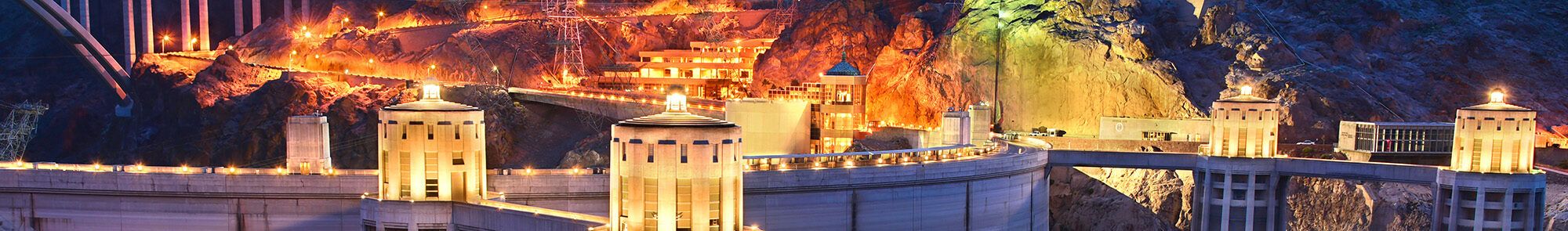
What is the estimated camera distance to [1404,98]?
95.2 m

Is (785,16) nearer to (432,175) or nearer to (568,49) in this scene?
(568,49)

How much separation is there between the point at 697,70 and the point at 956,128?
213 ft

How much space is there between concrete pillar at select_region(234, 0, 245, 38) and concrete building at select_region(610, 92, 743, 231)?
134338 millimetres

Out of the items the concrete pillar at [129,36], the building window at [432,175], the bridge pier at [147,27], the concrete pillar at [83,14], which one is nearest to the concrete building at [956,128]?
the building window at [432,175]

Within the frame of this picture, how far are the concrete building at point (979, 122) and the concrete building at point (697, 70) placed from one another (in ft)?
168

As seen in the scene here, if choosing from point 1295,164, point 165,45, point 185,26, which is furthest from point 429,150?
point 165,45

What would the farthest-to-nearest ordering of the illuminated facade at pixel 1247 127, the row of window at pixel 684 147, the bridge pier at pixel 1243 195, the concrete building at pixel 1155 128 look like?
the concrete building at pixel 1155 128 → the bridge pier at pixel 1243 195 → the illuminated facade at pixel 1247 127 → the row of window at pixel 684 147

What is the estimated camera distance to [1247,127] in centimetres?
6744

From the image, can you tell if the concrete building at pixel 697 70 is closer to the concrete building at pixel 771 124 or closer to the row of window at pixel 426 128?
the concrete building at pixel 771 124

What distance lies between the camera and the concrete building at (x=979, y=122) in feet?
270

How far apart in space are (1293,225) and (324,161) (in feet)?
195

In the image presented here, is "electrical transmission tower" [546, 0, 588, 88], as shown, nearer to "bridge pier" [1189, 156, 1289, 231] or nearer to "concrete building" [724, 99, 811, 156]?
"concrete building" [724, 99, 811, 156]

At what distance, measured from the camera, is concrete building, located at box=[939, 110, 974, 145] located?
7606 centimetres

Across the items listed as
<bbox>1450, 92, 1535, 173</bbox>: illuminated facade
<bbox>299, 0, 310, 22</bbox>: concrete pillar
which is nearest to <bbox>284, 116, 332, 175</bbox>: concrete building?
<bbox>1450, 92, 1535, 173</bbox>: illuminated facade
